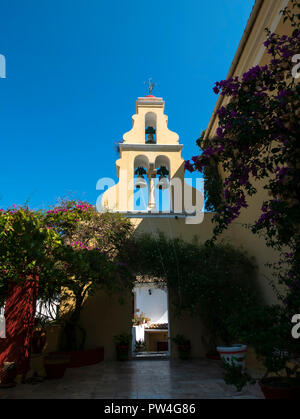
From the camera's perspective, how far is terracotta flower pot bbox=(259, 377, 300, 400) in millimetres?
3090

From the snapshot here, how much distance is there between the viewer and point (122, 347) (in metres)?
8.39

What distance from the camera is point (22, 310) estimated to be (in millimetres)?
6055

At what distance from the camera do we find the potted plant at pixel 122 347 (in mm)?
8398

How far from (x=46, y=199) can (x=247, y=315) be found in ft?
21.3

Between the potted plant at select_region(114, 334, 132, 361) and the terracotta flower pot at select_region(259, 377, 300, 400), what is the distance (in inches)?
225

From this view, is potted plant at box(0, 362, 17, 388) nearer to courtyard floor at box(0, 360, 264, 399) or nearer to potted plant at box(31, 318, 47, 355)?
courtyard floor at box(0, 360, 264, 399)

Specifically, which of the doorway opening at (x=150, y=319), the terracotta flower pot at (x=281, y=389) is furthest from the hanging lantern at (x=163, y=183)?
the terracotta flower pot at (x=281, y=389)

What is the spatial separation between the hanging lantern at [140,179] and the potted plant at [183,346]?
473 centimetres

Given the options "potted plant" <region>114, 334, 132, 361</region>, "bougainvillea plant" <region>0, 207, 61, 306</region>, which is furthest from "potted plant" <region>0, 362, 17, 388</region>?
"potted plant" <region>114, 334, 132, 361</region>

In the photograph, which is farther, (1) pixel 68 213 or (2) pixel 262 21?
(1) pixel 68 213

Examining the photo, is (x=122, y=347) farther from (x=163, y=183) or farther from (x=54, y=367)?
(x=163, y=183)

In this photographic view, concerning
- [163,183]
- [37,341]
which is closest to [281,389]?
[37,341]
